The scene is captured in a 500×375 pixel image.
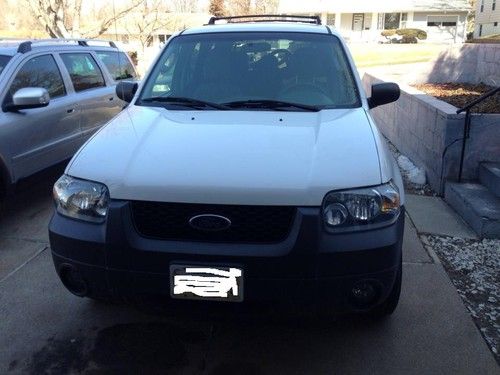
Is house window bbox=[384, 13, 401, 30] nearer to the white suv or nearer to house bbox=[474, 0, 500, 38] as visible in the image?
house bbox=[474, 0, 500, 38]

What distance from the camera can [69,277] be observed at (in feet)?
9.55

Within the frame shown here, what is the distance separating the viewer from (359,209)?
106 inches

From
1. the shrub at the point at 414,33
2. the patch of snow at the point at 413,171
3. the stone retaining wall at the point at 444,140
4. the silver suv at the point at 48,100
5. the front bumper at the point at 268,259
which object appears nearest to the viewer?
the front bumper at the point at 268,259

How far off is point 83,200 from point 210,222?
0.70 m

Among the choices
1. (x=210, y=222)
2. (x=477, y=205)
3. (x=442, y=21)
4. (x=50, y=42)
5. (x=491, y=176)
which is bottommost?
(x=442, y=21)

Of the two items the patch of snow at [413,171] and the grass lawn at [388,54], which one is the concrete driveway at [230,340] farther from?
the grass lawn at [388,54]

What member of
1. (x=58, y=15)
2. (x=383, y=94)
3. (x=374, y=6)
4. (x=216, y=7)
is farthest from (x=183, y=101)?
(x=374, y=6)

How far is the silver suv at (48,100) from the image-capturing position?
16.4ft

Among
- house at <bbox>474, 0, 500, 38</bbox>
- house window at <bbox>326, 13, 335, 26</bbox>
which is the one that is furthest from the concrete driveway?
house window at <bbox>326, 13, 335, 26</bbox>

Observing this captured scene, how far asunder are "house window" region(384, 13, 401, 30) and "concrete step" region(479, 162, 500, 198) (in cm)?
5243

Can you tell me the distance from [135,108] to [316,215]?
71.5 inches

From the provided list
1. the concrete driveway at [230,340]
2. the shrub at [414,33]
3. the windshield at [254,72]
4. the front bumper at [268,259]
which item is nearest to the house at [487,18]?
the shrub at [414,33]

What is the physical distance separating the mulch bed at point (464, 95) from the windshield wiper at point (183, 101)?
3985mm

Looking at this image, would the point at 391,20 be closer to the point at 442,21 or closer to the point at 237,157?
the point at 442,21
